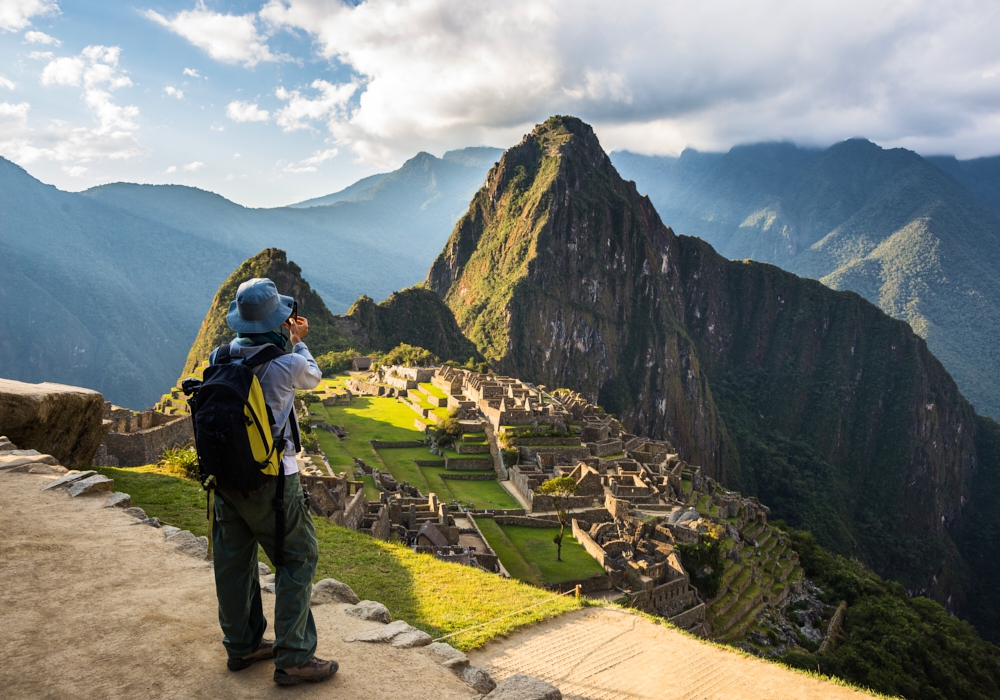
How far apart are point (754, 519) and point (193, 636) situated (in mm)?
38998

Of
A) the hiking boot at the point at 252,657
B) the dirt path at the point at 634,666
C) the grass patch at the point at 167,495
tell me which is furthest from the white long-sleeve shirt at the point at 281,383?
the grass patch at the point at 167,495

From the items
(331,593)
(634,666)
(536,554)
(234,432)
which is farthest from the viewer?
(536,554)

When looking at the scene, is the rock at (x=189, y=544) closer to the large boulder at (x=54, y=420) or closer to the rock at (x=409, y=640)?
the rock at (x=409, y=640)

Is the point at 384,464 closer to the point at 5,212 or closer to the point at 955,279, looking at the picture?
the point at 5,212

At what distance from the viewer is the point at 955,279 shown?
589 ft

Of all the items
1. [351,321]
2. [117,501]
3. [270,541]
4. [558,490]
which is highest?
[351,321]

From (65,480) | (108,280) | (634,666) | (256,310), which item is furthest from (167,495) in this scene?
(108,280)

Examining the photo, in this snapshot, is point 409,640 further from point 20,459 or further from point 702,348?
point 702,348

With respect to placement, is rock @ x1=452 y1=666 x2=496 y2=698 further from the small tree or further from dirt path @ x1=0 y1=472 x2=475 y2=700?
the small tree

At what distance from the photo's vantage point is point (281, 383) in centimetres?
396

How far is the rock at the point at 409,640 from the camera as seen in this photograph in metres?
4.65

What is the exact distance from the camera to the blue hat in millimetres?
4078

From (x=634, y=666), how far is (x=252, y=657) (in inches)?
183

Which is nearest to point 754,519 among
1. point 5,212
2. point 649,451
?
point 649,451
